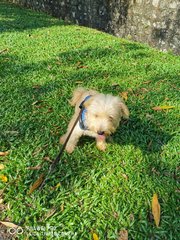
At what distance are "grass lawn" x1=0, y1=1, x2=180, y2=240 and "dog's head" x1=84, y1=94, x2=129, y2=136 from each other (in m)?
0.51

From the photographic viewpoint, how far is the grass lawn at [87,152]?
2.59m

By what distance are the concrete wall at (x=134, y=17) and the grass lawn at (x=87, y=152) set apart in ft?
3.94

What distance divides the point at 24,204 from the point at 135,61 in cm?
453

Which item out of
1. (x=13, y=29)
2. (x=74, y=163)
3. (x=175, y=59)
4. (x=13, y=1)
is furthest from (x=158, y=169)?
(x=13, y=1)

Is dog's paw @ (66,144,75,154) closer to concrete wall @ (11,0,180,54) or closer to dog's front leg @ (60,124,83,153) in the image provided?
dog's front leg @ (60,124,83,153)

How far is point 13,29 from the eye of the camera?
8.59m

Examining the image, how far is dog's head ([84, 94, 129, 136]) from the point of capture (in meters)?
2.88

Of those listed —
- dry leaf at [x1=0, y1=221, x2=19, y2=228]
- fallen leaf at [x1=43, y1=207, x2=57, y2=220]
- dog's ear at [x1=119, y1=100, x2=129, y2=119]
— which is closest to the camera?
dry leaf at [x1=0, y1=221, x2=19, y2=228]

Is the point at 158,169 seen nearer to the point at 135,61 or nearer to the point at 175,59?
the point at 135,61

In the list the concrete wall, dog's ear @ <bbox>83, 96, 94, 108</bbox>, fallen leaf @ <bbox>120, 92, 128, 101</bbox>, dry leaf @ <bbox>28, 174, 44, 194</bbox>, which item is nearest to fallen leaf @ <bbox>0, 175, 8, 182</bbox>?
dry leaf @ <bbox>28, 174, 44, 194</bbox>

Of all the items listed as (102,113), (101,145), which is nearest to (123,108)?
(102,113)

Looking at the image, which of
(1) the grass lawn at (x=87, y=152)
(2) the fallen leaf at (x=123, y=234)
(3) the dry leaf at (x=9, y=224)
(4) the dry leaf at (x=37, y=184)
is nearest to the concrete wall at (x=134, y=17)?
(1) the grass lawn at (x=87, y=152)

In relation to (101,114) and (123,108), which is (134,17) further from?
(101,114)

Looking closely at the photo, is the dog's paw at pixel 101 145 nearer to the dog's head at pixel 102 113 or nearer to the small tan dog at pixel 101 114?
the small tan dog at pixel 101 114
